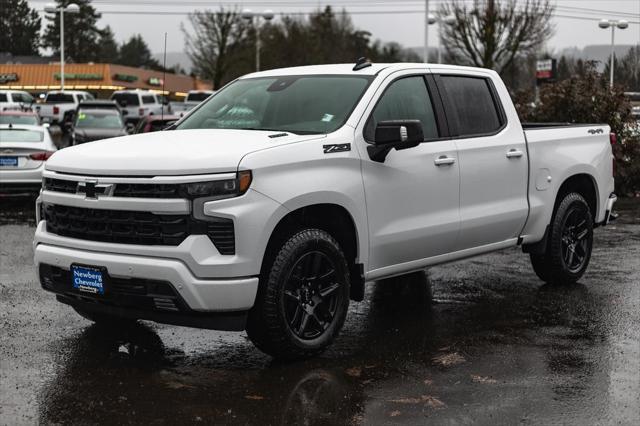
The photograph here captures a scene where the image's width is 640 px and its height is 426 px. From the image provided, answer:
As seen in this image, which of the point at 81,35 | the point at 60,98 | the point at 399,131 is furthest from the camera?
the point at 81,35

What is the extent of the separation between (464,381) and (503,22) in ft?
168

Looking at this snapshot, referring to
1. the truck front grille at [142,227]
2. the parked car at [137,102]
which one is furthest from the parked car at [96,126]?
the truck front grille at [142,227]

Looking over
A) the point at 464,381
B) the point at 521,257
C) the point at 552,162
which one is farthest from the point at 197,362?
the point at 521,257

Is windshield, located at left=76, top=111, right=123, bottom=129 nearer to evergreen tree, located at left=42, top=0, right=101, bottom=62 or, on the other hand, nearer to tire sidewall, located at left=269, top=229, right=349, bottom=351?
tire sidewall, located at left=269, top=229, right=349, bottom=351

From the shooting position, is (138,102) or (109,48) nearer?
(138,102)

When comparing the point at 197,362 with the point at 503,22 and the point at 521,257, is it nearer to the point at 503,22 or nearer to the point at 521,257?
the point at 521,257

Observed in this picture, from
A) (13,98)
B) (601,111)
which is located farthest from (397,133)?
(13,98)

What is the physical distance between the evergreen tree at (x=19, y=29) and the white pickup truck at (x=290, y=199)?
120 m

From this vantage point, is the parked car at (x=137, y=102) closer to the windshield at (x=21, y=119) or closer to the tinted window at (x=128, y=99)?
the tinted window at (x=128, y=99)

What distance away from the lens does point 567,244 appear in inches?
349

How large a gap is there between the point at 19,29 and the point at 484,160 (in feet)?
399

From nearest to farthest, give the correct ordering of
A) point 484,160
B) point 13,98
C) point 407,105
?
1. point 407,105
2. point 484,160
3. point 13,98

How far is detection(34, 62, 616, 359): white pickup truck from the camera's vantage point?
574 cm

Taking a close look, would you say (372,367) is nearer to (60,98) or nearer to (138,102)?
(138,102)
